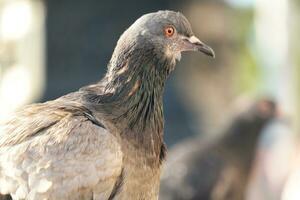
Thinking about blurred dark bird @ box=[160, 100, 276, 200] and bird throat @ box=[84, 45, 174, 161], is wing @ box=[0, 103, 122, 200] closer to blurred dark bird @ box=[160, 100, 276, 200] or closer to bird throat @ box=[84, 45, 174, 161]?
bird throat @ box=[84, 45, 174, 161]

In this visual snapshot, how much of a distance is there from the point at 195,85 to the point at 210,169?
27.7ft

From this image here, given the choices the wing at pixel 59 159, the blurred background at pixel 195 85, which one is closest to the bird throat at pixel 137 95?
the wing at pixel 59 159

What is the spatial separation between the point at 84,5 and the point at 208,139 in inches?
169

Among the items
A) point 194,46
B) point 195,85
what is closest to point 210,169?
point 194,46

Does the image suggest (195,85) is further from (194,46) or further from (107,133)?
(107,133)

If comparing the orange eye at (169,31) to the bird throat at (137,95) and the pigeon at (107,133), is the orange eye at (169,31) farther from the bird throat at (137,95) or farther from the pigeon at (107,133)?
the bird throat at (137,95)

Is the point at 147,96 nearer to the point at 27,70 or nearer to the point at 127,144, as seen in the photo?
the point at 127,144

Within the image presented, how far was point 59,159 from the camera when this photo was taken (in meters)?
7.20

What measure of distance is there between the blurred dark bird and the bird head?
4.85 m

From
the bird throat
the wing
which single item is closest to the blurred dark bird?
the bird throat

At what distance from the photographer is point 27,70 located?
61.5ft

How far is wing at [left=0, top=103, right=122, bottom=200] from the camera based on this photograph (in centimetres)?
714

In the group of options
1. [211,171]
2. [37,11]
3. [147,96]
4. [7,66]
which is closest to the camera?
[147,96]

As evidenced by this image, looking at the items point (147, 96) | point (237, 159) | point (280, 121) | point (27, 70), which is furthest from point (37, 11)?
point (147, 96)
